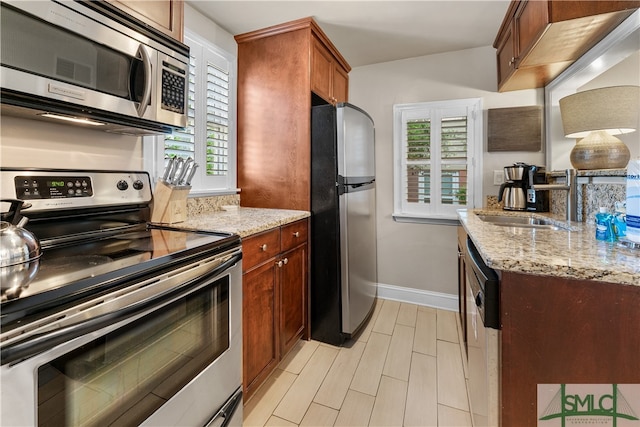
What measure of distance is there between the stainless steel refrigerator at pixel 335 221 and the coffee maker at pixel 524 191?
1136 millimetres

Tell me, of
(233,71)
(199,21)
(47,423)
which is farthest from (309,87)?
(47,423)

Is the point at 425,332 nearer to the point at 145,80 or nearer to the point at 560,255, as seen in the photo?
the point at 560,255

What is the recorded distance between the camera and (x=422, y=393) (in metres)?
1.62

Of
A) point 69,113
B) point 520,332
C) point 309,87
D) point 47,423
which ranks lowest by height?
point 47,423

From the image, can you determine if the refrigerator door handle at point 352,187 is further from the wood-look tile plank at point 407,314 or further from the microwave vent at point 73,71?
the microwave vent at point 73,71

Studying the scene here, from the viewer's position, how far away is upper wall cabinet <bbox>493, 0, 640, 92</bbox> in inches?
53.2

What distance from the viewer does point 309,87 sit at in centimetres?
207

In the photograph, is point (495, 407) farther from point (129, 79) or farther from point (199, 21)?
point (199, 21)

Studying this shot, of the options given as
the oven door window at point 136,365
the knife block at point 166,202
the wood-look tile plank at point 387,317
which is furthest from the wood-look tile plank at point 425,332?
the knife block at point 166,202

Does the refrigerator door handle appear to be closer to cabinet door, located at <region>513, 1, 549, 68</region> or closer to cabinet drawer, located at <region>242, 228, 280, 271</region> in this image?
cabinet drawer, located at <region>242, 228, 280, 271</region>

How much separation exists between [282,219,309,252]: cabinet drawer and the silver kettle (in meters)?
1.08

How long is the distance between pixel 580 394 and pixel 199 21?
2631mm

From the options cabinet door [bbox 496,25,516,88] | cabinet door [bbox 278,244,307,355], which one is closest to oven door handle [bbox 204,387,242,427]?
cabinet door [bbox 278,244,307,355]

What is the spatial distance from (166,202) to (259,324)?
0.79 m
